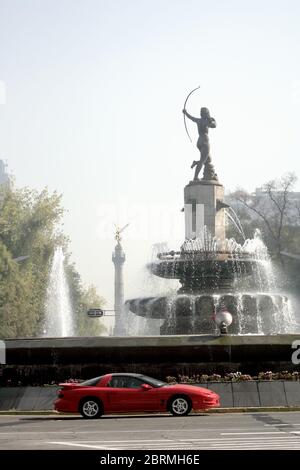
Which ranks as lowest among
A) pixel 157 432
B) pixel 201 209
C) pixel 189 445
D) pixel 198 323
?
pixel 189 445

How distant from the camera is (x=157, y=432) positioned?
17.0 m

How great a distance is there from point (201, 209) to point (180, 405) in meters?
19.8

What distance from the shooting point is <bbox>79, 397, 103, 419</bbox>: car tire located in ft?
72.6

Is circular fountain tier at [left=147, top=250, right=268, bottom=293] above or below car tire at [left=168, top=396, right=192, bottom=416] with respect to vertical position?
above

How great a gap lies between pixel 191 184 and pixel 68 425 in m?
22.7

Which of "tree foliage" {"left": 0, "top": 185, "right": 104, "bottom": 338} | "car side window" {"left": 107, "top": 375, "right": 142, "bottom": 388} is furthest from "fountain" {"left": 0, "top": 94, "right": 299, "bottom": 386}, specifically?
"tree foliage" {"left": 0, "top": 185, "right": 104, "bottom": 338}

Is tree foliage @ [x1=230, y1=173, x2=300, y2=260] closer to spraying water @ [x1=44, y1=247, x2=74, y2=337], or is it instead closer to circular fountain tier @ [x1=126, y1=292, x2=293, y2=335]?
spraying water @ [x1=44, y1=247, x2=74, y2=337]

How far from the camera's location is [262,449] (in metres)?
13.6

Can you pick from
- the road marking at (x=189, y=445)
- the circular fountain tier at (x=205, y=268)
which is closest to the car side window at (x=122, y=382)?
the road marking at (x=189, y=445)

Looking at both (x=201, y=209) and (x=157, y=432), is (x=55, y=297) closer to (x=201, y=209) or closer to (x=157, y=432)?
(x=201, y=209)

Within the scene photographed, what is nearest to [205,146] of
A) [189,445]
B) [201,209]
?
Answer: [201,209]

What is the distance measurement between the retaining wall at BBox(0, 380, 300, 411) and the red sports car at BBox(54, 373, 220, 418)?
4.15 meters
